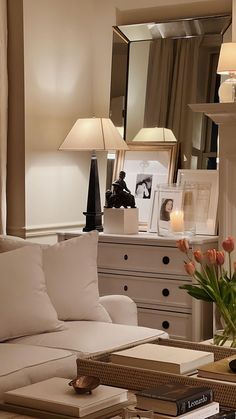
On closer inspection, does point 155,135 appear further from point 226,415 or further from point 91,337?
point 226,415

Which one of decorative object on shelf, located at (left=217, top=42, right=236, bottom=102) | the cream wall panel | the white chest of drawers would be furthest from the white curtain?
decorative object on shelf, located at (left=217, top=42, right=236, bottom=102)

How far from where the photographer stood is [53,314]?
385 cm

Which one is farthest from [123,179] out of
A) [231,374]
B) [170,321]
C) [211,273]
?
[231,374]

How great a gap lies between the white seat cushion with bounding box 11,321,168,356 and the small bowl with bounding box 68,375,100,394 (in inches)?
40.0

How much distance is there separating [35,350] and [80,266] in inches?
27.7

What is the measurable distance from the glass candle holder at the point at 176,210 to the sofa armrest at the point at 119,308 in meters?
0.89

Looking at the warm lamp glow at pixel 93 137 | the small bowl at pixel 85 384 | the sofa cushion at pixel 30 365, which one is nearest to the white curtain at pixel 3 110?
the warm lamp glow at pixel 93 137

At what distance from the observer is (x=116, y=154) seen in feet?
18.6

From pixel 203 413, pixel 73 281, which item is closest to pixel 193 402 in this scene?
pixel 203 413

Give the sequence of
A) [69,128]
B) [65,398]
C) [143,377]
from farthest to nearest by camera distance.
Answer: [69,128] < [143,377] < [65,398]

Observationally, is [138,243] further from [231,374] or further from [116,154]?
[231,374]

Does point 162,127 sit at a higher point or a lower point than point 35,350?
higher

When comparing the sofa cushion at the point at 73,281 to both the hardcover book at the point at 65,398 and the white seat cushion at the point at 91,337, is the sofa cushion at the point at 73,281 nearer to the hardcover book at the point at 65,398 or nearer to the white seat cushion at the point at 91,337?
the white seat cushion at the point at 91,337

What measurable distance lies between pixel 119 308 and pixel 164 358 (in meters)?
1.50
